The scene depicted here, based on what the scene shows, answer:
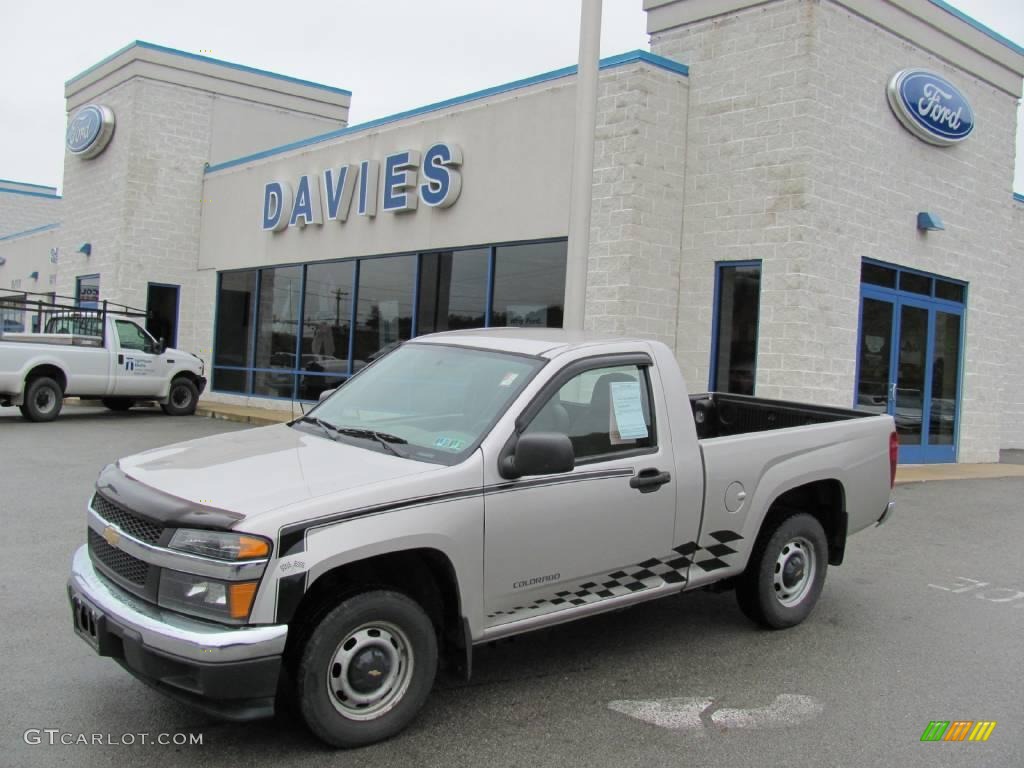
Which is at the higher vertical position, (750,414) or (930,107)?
(930,107)

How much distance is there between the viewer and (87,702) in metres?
4.22

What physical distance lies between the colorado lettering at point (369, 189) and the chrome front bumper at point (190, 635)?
12484mm

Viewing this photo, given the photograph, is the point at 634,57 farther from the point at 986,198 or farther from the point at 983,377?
the point at 983,377

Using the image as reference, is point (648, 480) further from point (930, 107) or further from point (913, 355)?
point (930, 107)

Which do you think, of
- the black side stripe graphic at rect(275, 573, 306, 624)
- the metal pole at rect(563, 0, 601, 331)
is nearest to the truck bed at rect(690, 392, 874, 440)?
the metal pole at rect(563, 0, 601, 331)

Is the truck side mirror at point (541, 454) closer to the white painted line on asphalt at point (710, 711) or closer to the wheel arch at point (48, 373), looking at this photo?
the white painted line on asphalt at point (710, 711)

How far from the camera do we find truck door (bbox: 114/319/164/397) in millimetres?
17438

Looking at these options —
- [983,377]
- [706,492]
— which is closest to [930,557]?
[706,492]

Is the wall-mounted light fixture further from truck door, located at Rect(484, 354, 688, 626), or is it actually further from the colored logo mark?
the colored logo mark

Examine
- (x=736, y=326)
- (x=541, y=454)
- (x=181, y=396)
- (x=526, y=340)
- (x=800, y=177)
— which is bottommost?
(x=181, y=396)

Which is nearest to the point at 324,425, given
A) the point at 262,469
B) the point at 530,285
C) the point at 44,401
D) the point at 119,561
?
the point at 262,469

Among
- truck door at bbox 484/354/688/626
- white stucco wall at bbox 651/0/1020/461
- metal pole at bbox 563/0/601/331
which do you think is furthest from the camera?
white stucco wall at bbox 651/0/1020/461

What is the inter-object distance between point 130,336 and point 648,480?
50.6 feet

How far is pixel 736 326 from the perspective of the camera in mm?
12898
